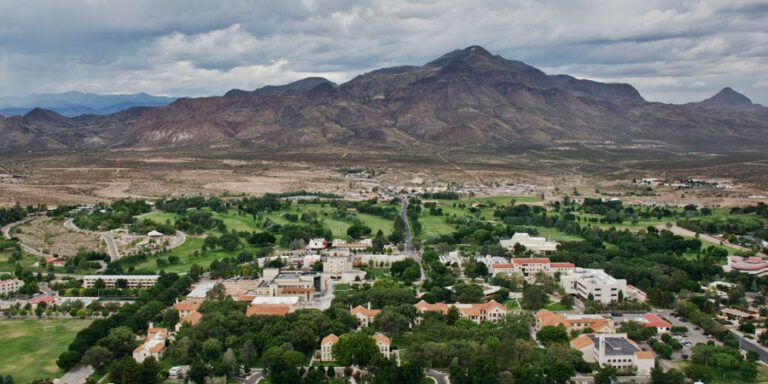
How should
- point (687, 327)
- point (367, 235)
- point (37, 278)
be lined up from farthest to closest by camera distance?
1. point (367, 235)
2. point (37, 278)
3. point (687, 327)

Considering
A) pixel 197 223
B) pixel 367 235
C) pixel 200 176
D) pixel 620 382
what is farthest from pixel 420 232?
pixel 200 176

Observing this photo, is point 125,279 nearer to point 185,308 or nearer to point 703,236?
point 185,308

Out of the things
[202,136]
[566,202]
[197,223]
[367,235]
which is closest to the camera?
[367,235]

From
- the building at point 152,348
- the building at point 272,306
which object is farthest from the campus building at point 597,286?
the building at point 152,348

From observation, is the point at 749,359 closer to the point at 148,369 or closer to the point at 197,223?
→ the point at 148,369

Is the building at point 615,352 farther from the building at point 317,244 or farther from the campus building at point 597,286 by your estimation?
the building at point 317,244

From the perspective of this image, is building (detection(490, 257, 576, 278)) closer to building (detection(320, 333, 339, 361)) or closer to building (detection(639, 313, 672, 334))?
building (detection(639, 313, 672, 334))

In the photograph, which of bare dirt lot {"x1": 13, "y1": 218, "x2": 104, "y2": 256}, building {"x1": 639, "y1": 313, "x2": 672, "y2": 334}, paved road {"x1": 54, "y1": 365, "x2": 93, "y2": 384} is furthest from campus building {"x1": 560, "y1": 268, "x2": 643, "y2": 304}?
bare dirt lot {"x1": 13, "y1": 218, "x2": 104, "y2": 256}

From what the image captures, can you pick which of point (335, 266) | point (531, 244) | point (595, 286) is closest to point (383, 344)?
point (595, 286)
